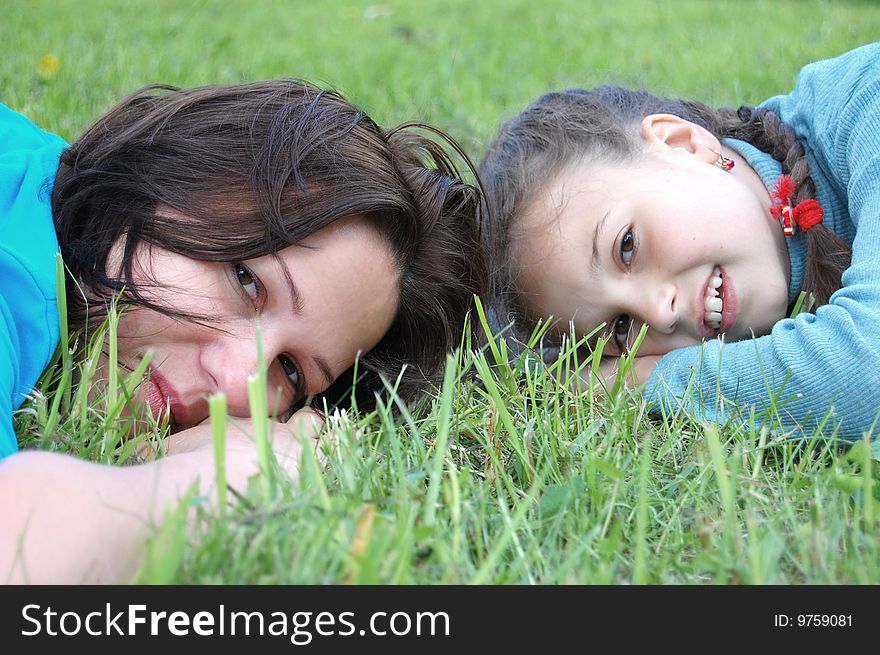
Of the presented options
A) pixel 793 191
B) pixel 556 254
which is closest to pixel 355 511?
pixel 556 254

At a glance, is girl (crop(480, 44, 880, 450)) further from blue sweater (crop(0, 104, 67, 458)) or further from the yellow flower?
the yellow flower

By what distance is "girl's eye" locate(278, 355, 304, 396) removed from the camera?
198 centimetres

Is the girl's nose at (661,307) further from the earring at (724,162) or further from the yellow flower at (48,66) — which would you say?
the yellow flower at (48,66)

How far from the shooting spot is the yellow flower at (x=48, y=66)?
354cm

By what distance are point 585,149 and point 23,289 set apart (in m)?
1.49

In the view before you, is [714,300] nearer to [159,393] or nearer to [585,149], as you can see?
[585,149]

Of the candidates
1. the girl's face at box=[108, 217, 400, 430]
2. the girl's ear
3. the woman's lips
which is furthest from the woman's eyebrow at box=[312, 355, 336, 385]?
the girl's ear

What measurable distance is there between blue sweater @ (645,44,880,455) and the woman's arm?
101 cm

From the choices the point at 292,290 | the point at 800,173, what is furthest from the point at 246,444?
the point at 800,173

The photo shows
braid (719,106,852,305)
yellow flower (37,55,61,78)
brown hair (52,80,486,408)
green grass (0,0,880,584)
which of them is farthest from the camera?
yellow flower (37,55,61,78)

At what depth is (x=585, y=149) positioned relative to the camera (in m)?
2.51

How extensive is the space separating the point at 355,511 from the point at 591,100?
2.01 m

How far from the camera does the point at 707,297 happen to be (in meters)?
2.23

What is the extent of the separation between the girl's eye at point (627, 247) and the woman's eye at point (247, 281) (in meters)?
0.90
